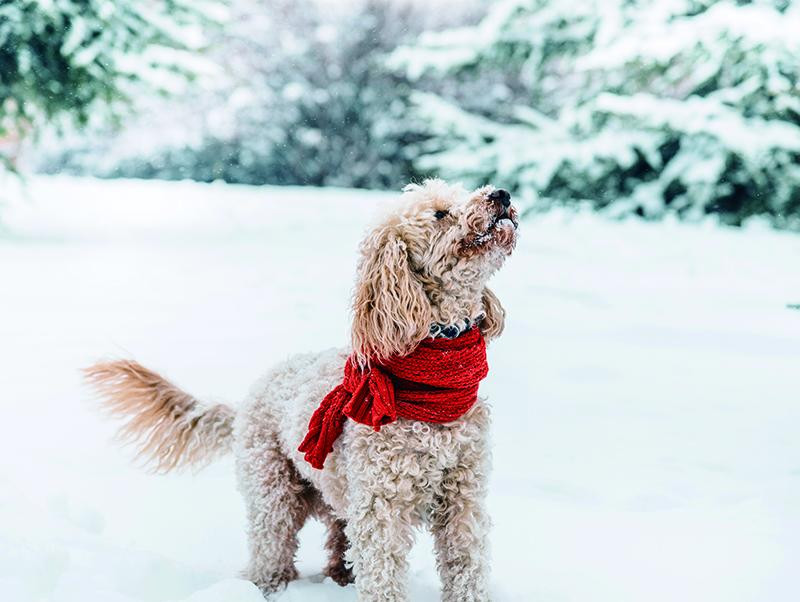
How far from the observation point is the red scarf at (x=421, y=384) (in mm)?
2189

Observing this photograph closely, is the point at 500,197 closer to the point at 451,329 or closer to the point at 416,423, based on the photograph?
the point at 451,329

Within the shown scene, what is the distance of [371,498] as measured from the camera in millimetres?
2236

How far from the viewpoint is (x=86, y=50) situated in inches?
245

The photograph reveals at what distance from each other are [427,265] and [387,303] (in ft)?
0.53

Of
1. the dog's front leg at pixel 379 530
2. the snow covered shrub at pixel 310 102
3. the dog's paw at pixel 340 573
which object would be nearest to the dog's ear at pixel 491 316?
the dog's front leg at pixel 379 530

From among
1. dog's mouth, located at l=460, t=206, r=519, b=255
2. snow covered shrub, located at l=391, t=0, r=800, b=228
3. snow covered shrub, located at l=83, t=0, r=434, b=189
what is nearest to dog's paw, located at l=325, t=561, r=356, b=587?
dog's mouth, located at l=460, t=206, r=519, b=255

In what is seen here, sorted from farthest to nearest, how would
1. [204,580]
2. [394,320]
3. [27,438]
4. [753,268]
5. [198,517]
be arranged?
1. [753,268]
2. [27,438]
3. [198,517]
4. [204,580]
5. [394,320]

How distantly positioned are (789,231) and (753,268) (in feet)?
5.69

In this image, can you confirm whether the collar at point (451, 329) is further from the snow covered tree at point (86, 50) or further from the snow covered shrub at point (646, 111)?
the snow covered shrub at point (646, 111)

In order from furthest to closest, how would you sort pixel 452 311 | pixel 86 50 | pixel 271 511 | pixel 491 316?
1. pixel 86 50
2. pixel 271 511
3. pixel 491 316
4. pixel 452 311

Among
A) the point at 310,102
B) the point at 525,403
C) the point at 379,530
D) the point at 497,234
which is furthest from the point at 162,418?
the point at 310,102

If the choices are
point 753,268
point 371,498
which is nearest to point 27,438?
point 371,498

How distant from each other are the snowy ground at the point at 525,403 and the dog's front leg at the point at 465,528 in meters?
0.34

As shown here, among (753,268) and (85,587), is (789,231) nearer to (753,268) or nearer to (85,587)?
(753,268)
